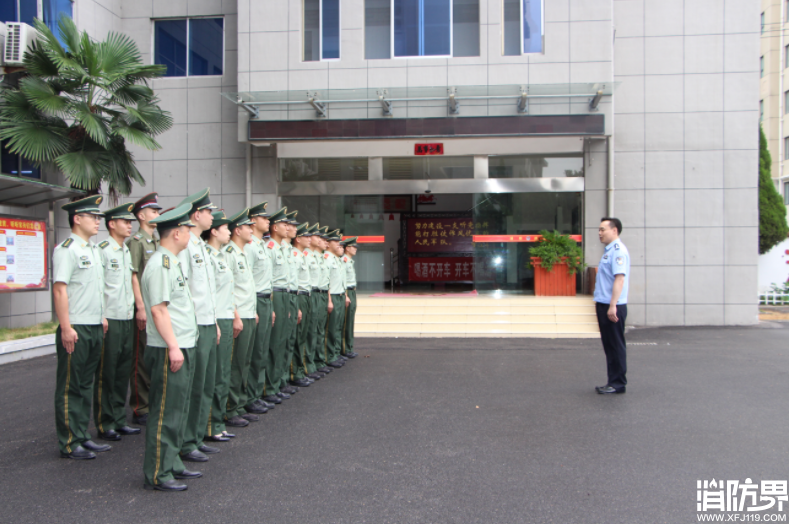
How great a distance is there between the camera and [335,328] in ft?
27.5

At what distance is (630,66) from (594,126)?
2216mm

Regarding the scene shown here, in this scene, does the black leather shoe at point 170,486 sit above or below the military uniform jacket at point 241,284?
below

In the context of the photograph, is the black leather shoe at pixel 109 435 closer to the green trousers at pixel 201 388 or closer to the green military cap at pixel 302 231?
the green trousers at pixel 201 388

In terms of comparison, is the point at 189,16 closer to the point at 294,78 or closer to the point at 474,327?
the point at 294,78

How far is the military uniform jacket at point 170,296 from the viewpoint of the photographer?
12.1 ft

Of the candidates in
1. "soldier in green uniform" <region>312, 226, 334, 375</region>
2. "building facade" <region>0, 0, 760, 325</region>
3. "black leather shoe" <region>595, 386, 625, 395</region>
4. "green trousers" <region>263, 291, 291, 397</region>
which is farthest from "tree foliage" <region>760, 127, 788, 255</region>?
"green trousers" <region>263, 291, 291, 397</region>

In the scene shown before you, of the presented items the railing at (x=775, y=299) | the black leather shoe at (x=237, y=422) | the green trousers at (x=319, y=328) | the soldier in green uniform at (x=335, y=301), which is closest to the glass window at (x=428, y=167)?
the soldier in green uniform at (x=335, y=301)

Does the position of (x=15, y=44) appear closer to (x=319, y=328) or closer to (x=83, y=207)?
(x=83, y=207)

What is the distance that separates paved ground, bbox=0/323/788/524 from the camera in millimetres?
3410

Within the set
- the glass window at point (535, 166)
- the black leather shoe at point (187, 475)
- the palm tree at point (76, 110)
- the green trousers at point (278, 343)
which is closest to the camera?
the black leather shoe at point (187, 475)

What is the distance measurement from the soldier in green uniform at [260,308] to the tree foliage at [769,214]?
871 inches

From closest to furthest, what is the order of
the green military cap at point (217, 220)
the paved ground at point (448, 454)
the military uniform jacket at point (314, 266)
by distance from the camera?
1. the paved ground at point (448, 454)
2. the green military cap at point (217, 220)
3. the military uniform jacket at point (314, 266)

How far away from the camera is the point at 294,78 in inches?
508

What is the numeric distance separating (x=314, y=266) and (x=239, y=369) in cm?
257
